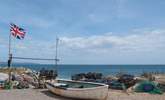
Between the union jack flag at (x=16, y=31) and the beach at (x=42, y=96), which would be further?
the union jack flag at (x=16, y=31)

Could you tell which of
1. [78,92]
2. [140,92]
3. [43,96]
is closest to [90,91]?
[78,92]

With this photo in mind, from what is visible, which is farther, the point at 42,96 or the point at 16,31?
the point at 16,31

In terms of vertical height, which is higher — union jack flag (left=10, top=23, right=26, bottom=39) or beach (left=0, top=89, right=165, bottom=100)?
union jack flag (left=10, top=23, right=26, bottom=39)

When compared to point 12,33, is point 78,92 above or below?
below

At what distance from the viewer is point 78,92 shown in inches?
830

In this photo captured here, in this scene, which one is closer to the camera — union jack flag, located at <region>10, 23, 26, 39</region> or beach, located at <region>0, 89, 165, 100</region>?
beach, located at <region>0, 89, 165, 100</region>

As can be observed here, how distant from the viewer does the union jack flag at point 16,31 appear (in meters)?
27.5

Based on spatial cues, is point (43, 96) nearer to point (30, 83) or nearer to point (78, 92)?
point (78, 92)

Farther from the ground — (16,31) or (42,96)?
(16,31)

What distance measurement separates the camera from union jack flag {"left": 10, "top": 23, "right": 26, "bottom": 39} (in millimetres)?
27469

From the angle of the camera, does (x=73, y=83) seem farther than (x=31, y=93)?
Yes

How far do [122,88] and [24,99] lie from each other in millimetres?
10518

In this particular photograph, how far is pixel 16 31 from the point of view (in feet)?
90.5

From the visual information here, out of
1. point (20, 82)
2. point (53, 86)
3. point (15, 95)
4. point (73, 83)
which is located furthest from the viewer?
point (20, 82)
